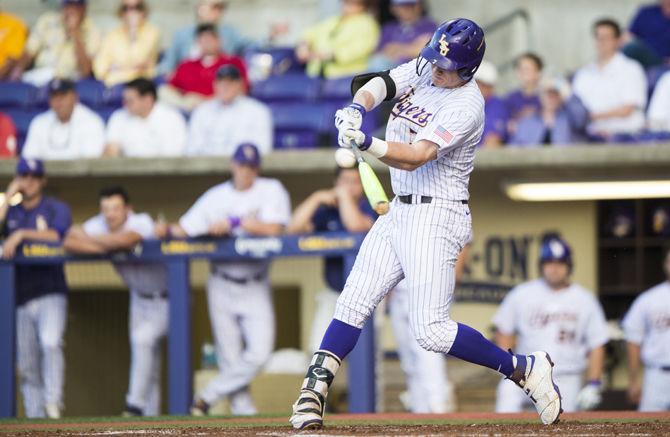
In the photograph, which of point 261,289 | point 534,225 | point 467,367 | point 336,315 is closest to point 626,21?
point 534,225

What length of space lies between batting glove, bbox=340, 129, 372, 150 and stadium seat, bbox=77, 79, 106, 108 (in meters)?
5.97

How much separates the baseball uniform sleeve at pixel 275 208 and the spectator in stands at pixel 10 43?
4.04 meters

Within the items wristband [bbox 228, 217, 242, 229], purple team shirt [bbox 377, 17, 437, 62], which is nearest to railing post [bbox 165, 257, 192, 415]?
wristband [bbox 228, 217, 242, 229]

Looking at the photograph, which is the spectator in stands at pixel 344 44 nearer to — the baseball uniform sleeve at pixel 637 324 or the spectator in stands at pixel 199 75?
the spectator in stands at pixel 199 75

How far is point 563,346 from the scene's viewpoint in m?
7.93

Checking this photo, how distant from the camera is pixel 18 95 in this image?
10.5 meters

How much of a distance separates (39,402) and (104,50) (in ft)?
13.4

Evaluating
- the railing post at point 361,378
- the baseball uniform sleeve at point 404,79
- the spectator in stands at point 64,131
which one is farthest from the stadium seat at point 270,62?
the baseball uniform sleeve at point 404,79

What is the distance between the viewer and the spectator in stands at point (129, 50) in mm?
10828

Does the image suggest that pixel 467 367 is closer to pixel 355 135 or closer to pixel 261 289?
pixel 261 289

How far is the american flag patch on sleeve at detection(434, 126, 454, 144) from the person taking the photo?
4.80 m

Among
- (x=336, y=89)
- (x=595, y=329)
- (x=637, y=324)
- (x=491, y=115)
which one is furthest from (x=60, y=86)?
(x=637, y=324)

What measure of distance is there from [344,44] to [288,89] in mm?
618

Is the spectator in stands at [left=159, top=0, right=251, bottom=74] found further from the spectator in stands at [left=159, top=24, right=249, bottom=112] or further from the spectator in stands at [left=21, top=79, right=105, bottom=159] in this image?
the spectator in stands at [left=21, top=79, right=105, bottom=159]
